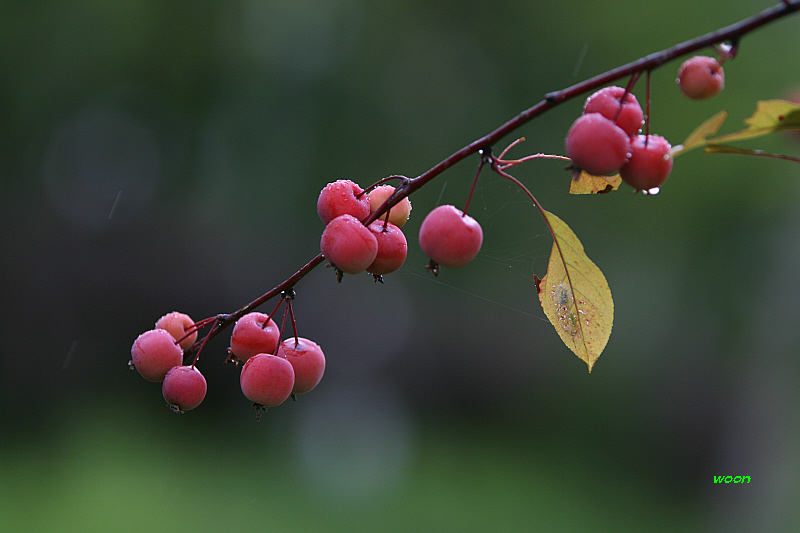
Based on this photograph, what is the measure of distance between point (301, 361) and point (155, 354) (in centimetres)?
15

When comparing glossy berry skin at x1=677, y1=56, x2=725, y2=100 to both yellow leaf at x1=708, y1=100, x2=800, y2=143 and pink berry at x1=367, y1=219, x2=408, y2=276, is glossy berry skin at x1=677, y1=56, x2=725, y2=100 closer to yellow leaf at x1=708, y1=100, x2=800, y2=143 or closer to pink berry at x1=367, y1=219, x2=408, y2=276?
yellow leaf at x1=708, y1=100, x2=800, y2=143

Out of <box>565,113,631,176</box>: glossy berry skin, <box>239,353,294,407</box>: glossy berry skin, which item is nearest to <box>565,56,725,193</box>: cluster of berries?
<box>565,113,631,176</box>: glossy berry skin

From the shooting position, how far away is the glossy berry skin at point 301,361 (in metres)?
0.56

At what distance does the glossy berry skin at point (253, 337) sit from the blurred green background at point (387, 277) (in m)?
2.81

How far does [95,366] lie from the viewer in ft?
11.8

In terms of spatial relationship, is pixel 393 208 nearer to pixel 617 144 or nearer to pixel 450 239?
pixel 450 239

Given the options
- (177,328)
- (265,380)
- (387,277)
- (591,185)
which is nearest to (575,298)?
(591,185)

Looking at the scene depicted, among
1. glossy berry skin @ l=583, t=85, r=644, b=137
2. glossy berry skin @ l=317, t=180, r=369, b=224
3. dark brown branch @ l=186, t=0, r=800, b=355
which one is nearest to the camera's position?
dark brown branch @ l=186, t=0, r=800, b=355

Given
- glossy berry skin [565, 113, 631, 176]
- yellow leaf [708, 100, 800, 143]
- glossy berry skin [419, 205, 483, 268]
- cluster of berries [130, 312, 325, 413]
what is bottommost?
cluster of berries [130, 312, 325, 413]

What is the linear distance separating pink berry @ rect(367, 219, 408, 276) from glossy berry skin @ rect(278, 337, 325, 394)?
0.41 ft

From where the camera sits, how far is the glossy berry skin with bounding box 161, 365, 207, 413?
54 centimetres

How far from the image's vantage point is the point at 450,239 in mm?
436

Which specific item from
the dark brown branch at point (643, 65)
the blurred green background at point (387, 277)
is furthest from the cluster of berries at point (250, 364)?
the blurred green background at point (387, 277)

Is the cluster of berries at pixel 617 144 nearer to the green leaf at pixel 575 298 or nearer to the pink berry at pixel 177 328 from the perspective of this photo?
the green leaf at pixel 575 298
